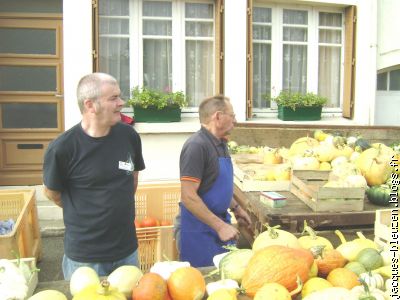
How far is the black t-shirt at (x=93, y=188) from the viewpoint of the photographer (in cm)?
251

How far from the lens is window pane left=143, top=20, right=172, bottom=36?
22.2 feet

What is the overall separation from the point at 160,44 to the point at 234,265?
5.56 m

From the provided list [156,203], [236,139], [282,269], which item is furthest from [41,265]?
[282,269]

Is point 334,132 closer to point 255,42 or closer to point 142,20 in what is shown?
point 255,42

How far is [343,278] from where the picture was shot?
5.54ft

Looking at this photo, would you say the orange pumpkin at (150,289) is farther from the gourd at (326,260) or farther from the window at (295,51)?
the window at (295,51)

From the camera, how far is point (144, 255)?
14.0 feet

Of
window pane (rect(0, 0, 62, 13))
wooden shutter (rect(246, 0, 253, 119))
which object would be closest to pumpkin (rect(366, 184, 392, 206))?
wooden shutter (rect(246, 0, 253, 119))

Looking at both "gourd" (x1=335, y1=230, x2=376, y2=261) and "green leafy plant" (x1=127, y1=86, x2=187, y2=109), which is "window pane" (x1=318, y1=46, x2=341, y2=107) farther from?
"gourd" (x1=335, y1=230, x2=376, y2=261)

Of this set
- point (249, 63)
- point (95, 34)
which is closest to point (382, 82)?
point (249, 63)

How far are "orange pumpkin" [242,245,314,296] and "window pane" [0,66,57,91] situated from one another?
5.64 m

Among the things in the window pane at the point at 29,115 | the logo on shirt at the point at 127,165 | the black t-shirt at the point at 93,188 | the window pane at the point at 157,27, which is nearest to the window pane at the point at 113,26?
the window pane at the point at 157,27

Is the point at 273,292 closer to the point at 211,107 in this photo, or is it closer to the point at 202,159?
the point at 202,159

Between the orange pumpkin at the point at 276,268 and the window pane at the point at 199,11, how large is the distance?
571 cm
